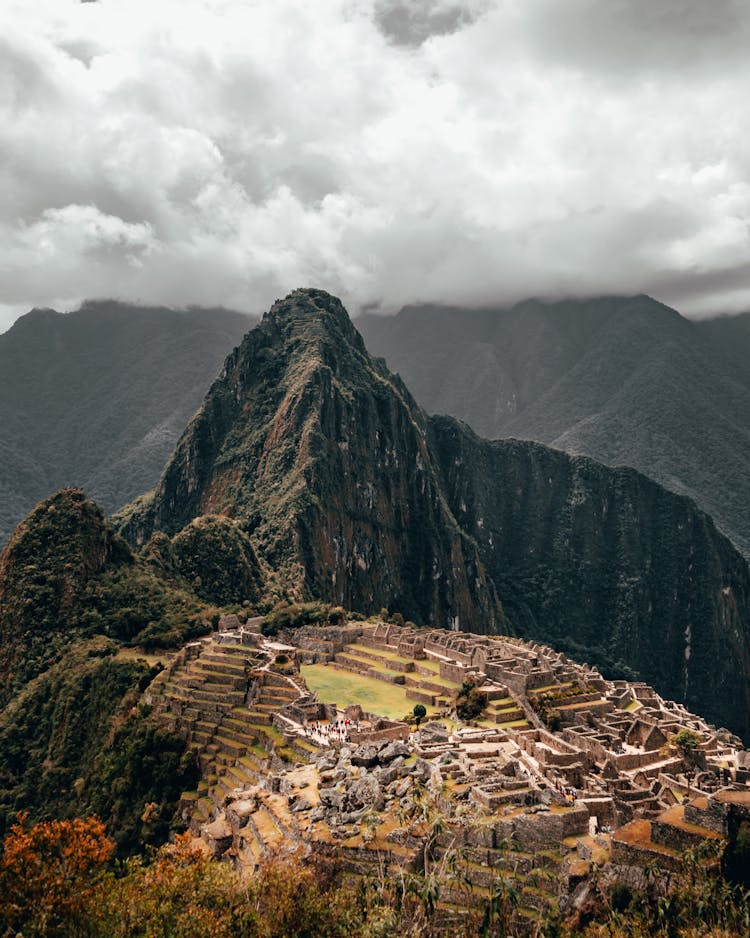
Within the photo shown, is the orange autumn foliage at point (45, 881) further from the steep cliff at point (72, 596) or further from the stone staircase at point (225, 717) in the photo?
the steep cliff at point (72, 596)

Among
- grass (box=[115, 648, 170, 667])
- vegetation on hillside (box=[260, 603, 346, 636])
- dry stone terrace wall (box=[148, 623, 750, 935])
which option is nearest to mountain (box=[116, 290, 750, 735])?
vegetation on hillside (box=[260, 603, 346, 636])

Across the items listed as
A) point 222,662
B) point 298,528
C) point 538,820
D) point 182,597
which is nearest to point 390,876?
point 538,820

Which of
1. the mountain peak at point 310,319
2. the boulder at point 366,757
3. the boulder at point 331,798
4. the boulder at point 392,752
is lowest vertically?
the boulder at point 331,798

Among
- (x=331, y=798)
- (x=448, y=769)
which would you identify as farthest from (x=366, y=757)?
(x=331, y=798)

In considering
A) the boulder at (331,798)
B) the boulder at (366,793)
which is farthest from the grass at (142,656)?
the boulder at (366,793)

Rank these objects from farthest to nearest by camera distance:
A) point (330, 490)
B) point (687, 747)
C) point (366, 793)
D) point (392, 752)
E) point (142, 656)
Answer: point (330, 490) < point (142, 656) < point (687, 747) < point (392, 752) < point (366, 793)

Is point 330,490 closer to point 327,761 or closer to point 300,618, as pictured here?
point 300,618

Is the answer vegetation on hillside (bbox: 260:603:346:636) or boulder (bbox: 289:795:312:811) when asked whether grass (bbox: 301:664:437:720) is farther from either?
boulder (bbox: 289:795:312:811)
